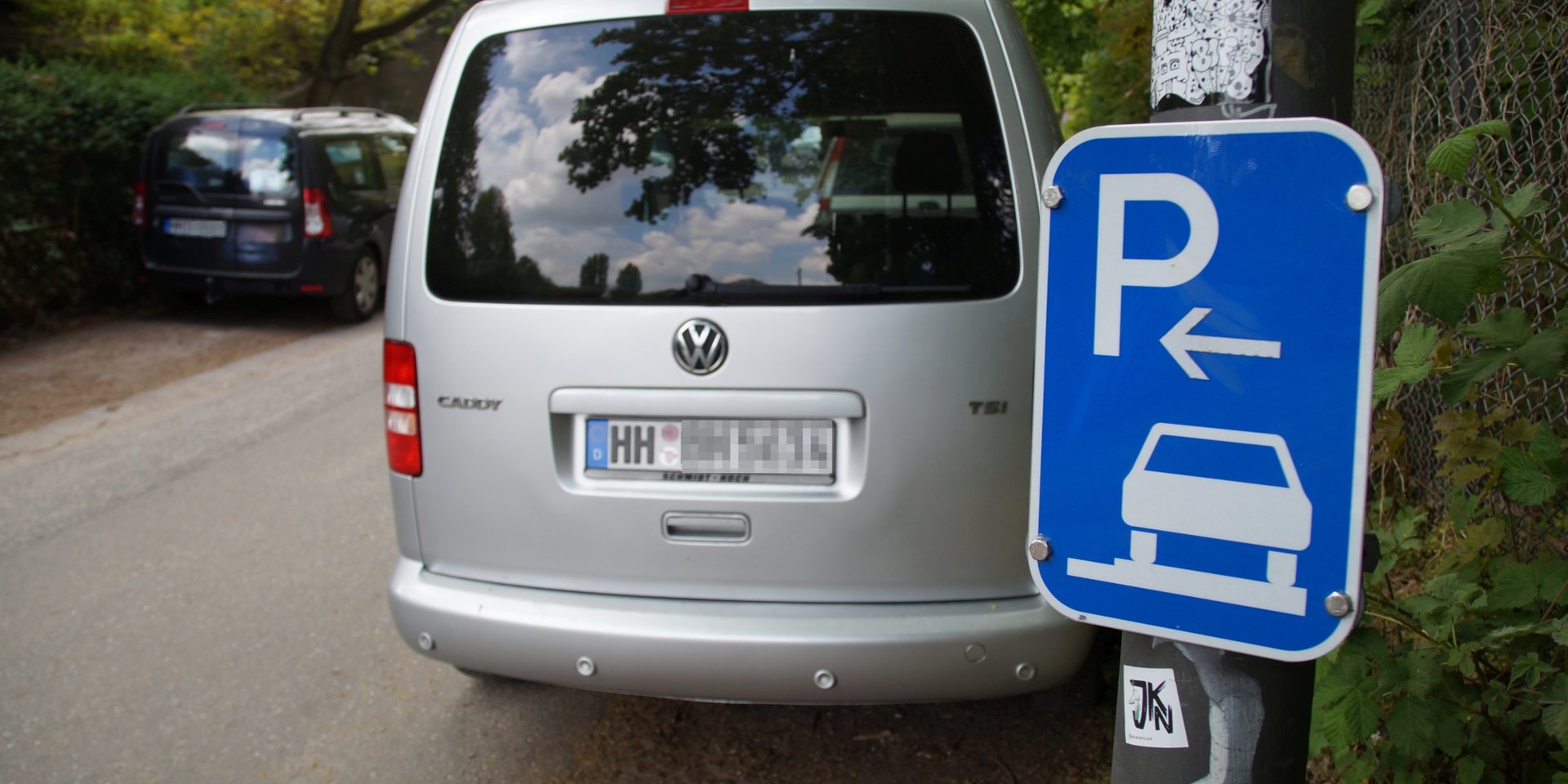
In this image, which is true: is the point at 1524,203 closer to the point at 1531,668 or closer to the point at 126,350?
the point at 1531,668

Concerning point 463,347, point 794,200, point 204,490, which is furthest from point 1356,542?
point 204,490

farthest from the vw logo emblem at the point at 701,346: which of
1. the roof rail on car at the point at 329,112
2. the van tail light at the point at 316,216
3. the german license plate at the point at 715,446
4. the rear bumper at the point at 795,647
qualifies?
the roof rail on car at the point at 329,112

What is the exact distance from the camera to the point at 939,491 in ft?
8.54

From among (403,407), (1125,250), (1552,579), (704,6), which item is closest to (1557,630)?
(1552,579)

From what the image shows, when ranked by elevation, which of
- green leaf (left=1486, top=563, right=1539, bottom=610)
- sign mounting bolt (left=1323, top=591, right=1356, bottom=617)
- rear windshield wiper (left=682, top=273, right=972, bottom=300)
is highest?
rear windshield wiper (left=682, top=273, right=972, bottom=300)

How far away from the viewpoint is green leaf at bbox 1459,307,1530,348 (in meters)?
2.11

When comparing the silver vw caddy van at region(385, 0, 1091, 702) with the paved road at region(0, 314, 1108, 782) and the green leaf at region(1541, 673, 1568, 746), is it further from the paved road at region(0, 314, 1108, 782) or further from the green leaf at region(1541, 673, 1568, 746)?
the green leaf at region(1541, 673, 1568, 746)

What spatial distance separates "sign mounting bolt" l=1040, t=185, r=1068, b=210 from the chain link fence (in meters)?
1.36

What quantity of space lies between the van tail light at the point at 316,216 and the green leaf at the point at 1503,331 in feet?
31.1

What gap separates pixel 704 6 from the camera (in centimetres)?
277

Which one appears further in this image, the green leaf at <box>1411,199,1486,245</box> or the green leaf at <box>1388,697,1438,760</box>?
the green leaf at <box>1388,697,1438,760</box>

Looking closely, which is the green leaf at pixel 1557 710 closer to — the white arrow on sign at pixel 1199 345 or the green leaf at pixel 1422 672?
the green leaf at pixel 1422 672

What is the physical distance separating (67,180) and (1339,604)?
11198mm

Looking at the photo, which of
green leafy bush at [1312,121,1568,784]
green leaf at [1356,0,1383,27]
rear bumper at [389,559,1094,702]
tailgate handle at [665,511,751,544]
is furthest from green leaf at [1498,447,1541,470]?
green leaf at [1356,0,1383,27]
